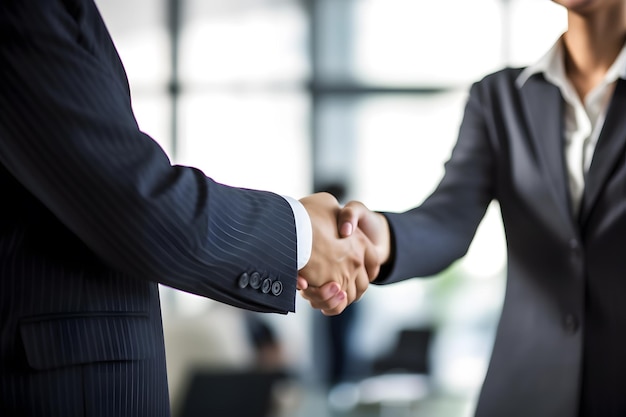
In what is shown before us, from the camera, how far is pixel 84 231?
122 cm

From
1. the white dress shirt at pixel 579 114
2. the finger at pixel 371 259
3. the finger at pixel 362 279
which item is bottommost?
the finger at pixel 362 279

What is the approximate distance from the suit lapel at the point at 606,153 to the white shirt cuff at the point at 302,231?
1.58ft

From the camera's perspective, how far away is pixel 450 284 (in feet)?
23.1

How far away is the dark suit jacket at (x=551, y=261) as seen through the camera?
146 cm

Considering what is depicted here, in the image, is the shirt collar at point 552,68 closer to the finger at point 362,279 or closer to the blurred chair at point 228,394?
the finger at point 362,279

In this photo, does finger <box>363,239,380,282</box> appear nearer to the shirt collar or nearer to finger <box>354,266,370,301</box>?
finger <box>354,266,370,301</box>

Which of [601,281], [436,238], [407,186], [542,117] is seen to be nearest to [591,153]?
[542,117]

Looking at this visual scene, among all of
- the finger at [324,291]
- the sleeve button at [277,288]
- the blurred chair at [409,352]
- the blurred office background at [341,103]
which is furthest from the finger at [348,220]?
the blurred office background at [341,103]

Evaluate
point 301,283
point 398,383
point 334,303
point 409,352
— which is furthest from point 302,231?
point 409,352

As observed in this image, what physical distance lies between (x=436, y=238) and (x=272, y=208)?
519mm

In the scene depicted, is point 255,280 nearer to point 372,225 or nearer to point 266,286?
point 266,286

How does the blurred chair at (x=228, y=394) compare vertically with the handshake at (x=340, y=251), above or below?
below

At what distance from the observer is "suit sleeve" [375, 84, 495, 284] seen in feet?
5.90

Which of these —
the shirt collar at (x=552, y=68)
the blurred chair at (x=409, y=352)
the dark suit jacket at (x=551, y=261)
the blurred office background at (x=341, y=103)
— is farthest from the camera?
the blurred office background at (x=341, y=103)
